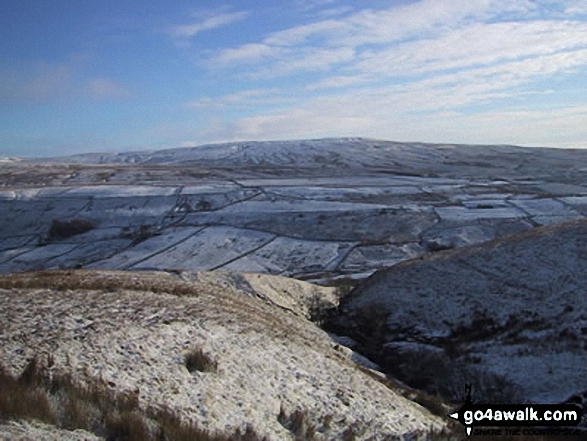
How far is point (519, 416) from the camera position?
13.1 m

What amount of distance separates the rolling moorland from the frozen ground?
37 centimetres

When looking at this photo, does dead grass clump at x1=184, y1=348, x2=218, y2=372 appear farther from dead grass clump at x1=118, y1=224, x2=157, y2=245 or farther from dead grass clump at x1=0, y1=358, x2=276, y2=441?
dead grass clump at x1=118, y1=224, x2=157, y2=245

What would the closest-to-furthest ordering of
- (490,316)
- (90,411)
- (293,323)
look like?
(90,411)
(293,323)
(490,316)

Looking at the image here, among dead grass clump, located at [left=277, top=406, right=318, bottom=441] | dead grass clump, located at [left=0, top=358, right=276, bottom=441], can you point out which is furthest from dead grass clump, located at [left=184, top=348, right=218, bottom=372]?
dead grass clump, located at [left=0, top=358, right=276, bottom=441]

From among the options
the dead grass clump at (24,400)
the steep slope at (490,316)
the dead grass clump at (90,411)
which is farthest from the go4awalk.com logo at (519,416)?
the dead grass clump at (24,400)

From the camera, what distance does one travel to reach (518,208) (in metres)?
63.8

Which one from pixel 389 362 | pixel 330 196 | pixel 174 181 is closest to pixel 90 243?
pixel 330 196

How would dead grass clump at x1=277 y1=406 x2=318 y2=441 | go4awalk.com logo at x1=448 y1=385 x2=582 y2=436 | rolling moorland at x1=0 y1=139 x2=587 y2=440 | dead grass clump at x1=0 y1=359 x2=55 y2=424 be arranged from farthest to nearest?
1. go4awalk.com logo at x1=448 y1=385 x2=582 y2=436
2. dead grass clump at x1=277 y1=406 x2=318 y2=441
3. rolling moorland at x1=0 y1=139 x2=587 y2=440
4. dead grass clump at x1=0 y1=359 x2=55 y2=424

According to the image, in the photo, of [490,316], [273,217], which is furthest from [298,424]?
[273,217]

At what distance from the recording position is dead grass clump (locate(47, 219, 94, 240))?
62.4 meters

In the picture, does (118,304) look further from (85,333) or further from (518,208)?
(518,208)

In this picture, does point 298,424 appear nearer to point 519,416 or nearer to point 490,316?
point 519,416

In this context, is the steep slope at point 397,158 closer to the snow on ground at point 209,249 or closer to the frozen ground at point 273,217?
the frozen ground at point 273,217

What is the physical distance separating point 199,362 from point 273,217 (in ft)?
161
